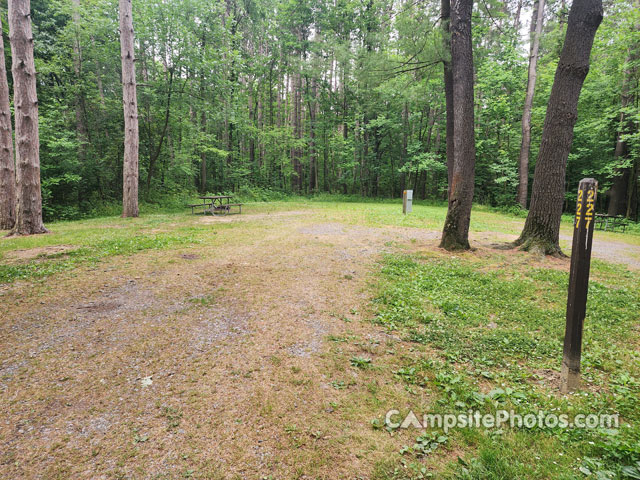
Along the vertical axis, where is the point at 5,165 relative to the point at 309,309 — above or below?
above

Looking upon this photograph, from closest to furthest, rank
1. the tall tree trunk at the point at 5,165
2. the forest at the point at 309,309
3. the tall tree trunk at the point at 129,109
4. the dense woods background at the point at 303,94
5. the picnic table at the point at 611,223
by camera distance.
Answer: the forest at the point at 309,309
the tall tree trunk at the point at 5,165
the tall tree trunk at the point at 129,109
the picnic table at the point at 611,223
the dense woods background at the point at 303,94

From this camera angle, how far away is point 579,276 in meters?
2.39

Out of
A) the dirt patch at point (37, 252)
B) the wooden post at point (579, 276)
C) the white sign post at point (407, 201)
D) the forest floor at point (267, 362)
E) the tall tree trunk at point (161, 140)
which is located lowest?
the forest floor at point (267, 362)

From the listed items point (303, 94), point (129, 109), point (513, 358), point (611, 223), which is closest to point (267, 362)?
point (513, 358)

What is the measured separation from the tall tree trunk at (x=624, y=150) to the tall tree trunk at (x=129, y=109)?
19.6 metres

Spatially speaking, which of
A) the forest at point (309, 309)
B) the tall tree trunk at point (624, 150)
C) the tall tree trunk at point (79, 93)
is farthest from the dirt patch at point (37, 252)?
→ the tall tree trunk at point (624, 150)

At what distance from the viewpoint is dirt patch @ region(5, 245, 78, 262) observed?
18.7 ft

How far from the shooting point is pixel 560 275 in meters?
Result: 5.16

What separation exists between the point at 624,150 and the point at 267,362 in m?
19.7

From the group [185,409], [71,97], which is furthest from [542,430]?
[71,97]

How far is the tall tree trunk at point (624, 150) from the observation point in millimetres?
13539

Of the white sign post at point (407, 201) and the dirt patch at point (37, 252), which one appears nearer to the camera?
the dirt patch at point (37, 252)

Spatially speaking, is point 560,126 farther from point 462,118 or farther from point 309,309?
point 309,309

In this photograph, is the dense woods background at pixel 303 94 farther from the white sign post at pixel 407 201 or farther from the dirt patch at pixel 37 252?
the dirt patch at pixel 37 252
